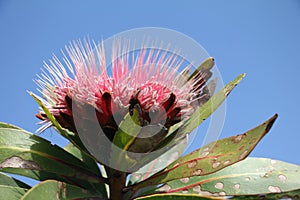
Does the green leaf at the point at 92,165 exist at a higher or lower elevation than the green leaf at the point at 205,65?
lower

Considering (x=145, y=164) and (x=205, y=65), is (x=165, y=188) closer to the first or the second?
(x=145, y=164)

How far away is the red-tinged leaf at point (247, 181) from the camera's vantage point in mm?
1553

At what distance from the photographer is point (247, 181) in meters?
1.59

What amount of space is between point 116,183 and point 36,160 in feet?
1.09

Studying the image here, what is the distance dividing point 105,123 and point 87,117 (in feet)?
0.23

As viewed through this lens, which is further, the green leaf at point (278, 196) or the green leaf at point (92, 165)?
the green leaf at point (92, 165)

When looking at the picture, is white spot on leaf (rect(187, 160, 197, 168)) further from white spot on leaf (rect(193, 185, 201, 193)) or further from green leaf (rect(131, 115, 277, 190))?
white spot on leaf (rect(193, 185, 201, 193))

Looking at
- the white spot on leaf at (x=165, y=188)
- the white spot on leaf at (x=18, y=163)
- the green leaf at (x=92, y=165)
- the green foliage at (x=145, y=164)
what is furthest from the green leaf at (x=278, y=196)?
the white spot on leaf at (x=18, y=163)

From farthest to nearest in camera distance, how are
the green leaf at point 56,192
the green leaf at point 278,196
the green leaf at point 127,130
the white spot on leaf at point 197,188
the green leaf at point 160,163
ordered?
the green leaf at point 160,163
the white spot on leaf at point 197,188
the green leaf at point 278,196
the green leaf at point 127,130
the green leaf at point 56,192

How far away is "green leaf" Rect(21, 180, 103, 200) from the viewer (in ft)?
4.14

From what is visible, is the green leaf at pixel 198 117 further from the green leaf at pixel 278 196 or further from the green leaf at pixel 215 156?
the green leaf at pixel 278 196

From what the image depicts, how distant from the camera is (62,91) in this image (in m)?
1.62

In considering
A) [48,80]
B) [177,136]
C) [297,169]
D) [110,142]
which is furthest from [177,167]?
[48,80]

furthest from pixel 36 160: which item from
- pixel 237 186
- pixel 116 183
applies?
pixel 237 186
